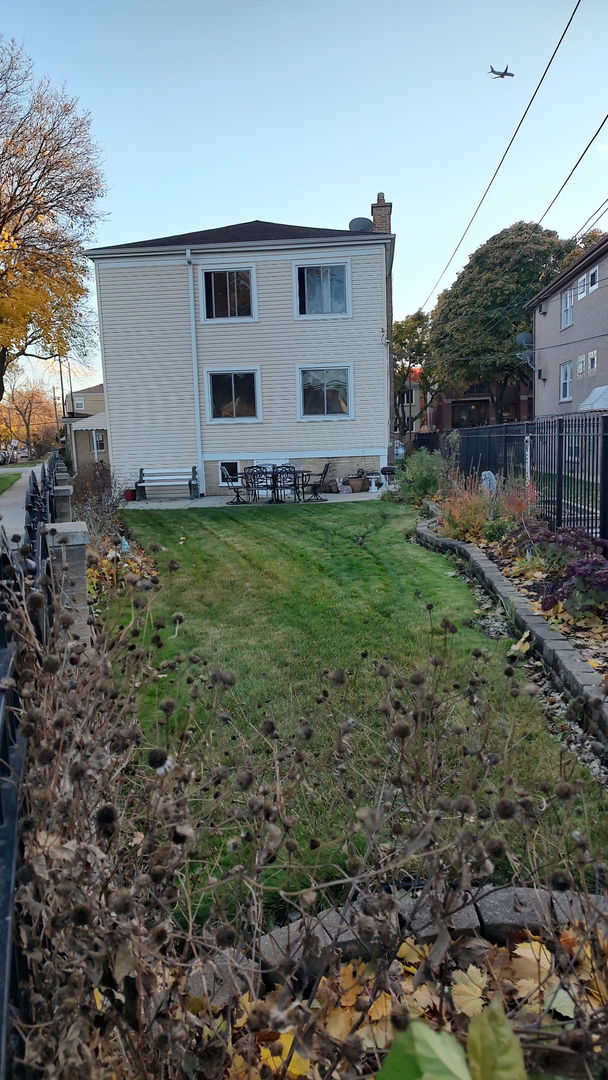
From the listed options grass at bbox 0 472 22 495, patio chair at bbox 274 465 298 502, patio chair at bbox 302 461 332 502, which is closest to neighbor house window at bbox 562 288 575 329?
patio chair at bbox 302 461 332 502

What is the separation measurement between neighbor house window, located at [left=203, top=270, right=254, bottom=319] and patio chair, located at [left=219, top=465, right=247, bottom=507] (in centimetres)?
429

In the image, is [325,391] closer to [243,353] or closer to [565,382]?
[243,353]

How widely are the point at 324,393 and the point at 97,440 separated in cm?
2149

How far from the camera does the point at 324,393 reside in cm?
2033

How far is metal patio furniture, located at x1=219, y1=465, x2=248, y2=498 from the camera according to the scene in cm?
1822

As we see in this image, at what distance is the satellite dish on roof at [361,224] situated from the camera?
22328mm

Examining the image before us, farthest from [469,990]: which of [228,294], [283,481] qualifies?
[228,294]

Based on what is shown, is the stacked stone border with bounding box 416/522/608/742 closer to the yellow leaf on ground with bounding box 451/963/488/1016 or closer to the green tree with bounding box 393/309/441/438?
the yellow leaf on ground with bounding box 451/963/488/1016

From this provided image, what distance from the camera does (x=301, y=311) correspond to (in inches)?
793

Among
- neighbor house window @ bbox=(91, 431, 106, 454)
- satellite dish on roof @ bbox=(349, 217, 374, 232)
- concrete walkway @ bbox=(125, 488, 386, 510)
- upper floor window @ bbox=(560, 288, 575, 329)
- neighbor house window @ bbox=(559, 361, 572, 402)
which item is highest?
satellite dish on roof @ bbox=(349, 217, 374, 232)

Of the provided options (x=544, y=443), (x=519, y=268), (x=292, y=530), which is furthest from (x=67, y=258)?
(x=519, y=268)

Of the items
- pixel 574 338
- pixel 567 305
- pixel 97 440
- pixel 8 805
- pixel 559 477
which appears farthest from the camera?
pixel 97 440

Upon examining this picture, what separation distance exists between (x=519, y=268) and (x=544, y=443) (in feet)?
117

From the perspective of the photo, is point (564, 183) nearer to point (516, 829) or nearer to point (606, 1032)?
point (516, 829)
